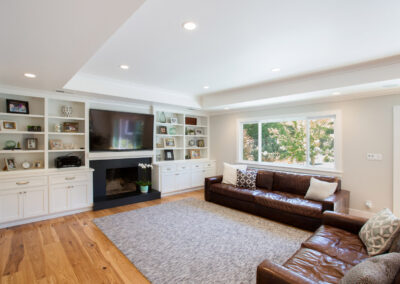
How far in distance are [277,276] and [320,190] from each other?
2.55 m

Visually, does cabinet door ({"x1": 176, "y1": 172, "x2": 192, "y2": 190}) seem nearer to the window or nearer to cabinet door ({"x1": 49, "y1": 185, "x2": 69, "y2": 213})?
the window

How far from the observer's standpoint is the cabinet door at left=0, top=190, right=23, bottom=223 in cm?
325

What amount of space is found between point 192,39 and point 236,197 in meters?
2.97

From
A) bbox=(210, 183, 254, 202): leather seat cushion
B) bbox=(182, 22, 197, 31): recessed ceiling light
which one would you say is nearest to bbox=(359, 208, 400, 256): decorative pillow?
bbox=(210, 183, 254, 202): leather seat cushion

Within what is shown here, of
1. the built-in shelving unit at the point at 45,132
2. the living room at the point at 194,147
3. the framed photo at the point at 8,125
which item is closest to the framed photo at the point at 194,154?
the living room at the point at 194,147

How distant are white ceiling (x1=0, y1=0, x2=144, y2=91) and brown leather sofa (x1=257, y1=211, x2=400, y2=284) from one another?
2.00 m

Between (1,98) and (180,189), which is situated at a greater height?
(1,98)

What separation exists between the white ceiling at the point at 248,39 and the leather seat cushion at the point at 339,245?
83.3 inches

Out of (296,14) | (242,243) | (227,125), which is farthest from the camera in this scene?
(227,125)

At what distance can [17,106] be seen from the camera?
3609 millimetres

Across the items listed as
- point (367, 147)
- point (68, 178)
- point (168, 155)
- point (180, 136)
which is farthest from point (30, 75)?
point (367, 147)

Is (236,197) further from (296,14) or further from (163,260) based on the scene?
(296,14)

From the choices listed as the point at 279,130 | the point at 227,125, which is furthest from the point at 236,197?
the point at 227,125

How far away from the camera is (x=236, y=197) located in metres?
4.12
